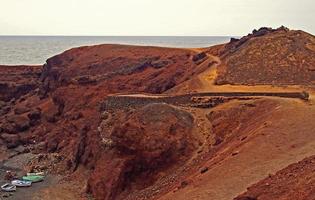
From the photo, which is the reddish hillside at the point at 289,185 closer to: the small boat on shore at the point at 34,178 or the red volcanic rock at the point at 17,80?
the small boat on shore at the point at 34,178

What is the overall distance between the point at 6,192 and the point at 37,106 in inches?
1263

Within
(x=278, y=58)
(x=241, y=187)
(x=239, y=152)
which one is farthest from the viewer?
(x=278, y=58)

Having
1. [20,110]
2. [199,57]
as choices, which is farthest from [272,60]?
[20,110]

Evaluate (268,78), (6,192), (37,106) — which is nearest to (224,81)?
(268,78)

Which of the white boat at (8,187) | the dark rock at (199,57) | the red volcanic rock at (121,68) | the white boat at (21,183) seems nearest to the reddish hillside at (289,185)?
the white boat at (8,187)

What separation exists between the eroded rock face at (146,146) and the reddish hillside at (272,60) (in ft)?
44.0

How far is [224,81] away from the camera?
164ft

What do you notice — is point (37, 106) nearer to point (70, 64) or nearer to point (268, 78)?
point (70, 64)

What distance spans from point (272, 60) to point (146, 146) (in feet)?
71.7

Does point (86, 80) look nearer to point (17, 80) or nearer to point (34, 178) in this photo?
point (34, 178)

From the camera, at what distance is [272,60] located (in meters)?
52.6

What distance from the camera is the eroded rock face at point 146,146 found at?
36281mm

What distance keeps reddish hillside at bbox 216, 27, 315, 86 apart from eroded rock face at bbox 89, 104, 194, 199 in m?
13.4

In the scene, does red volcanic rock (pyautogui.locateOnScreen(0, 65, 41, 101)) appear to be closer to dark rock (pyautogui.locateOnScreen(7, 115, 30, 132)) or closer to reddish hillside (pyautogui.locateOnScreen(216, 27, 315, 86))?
dark rock (pyautogui.locateOnScreen(7, 115, 30, 132))
